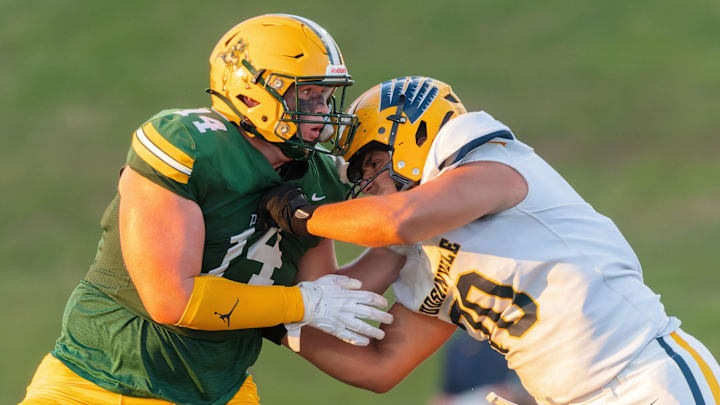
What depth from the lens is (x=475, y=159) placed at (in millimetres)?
3383

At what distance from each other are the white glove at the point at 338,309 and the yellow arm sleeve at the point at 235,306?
8 cm

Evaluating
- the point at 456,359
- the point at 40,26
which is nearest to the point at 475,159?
the point at 456,359

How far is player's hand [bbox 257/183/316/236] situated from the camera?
3.36 meters

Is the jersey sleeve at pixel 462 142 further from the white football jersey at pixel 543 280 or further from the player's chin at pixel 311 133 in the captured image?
the player's chin at pixel 311 133

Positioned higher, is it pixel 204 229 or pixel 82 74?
pixel 204 229

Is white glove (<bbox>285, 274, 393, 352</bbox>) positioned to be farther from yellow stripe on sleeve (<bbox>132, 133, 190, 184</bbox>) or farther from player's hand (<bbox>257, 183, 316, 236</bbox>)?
yellow stripe on sleeve (<bbox>132, 133, 190, 184</bbox>)

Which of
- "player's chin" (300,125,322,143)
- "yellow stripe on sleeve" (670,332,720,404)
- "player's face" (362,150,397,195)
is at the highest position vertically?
"player's chin" (300,125,322,143)

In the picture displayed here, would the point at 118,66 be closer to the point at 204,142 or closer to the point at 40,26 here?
the point at 40,26

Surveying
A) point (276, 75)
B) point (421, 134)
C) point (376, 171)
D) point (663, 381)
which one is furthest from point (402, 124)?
point (663, 381)

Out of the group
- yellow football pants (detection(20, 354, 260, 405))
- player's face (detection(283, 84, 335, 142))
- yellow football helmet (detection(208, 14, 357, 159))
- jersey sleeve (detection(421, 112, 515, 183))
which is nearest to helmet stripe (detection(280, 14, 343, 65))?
yellow football helmet (detection(208, 14, 357, 159))

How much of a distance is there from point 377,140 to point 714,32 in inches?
424

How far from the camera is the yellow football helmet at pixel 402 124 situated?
11.6ft

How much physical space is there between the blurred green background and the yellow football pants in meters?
5.18

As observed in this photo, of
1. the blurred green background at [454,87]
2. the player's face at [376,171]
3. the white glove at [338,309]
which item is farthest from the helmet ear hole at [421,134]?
the blurred green background at [454,87]
